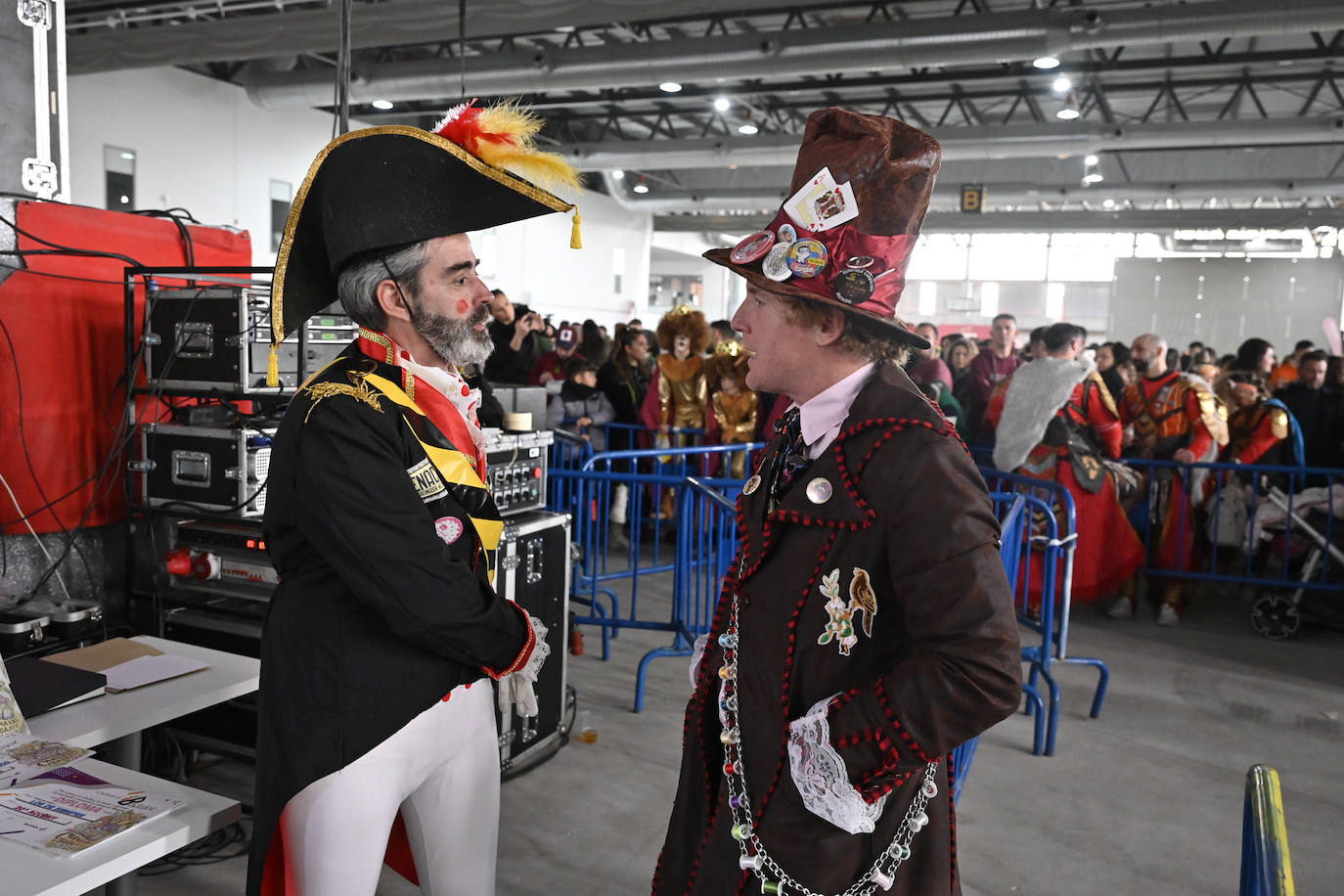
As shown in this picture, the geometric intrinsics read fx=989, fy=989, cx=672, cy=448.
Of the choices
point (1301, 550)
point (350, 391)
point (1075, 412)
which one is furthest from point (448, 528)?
point (1301, 550)

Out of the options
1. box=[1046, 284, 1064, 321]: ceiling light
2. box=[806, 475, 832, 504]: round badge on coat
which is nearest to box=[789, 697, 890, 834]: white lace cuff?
box=[806, 475, 832, 504]: round badge on coat

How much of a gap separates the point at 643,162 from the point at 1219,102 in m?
8.84

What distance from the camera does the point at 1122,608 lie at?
6.32 m

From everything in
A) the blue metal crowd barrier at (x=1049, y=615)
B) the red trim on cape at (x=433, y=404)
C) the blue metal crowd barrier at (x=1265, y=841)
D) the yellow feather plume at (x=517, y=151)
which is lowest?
the blue metal crowd barrier at (x=1049, y=615)

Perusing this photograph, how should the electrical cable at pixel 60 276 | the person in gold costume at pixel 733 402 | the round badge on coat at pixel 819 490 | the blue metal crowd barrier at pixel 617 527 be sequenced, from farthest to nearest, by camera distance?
1. the person in gold costume at pixel 733 402
2. the blue metal crowd barrier at pixel 617 527
3. the electrical cable at pixel 60 276
4. the round badge on coat at pixel 819 490

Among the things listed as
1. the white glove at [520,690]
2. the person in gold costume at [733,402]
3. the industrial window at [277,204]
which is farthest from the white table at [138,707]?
the industrial window at [277,204]

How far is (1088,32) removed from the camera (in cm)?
833

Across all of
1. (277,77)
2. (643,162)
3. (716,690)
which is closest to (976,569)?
(716,690)

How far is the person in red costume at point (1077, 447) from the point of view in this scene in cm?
590

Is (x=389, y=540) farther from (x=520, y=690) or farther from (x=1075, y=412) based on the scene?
(x=1075, y=412)

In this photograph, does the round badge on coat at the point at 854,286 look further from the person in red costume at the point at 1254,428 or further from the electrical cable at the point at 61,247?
the person in red costume at the point at 1254,428

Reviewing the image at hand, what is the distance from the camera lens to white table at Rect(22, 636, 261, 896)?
1411mm

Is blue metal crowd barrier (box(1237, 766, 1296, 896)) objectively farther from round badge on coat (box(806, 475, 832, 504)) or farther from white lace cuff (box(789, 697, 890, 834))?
round badge on coat (box(806, 475, 832, 504))

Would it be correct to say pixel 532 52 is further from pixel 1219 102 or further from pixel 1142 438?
pixel 1219 102
